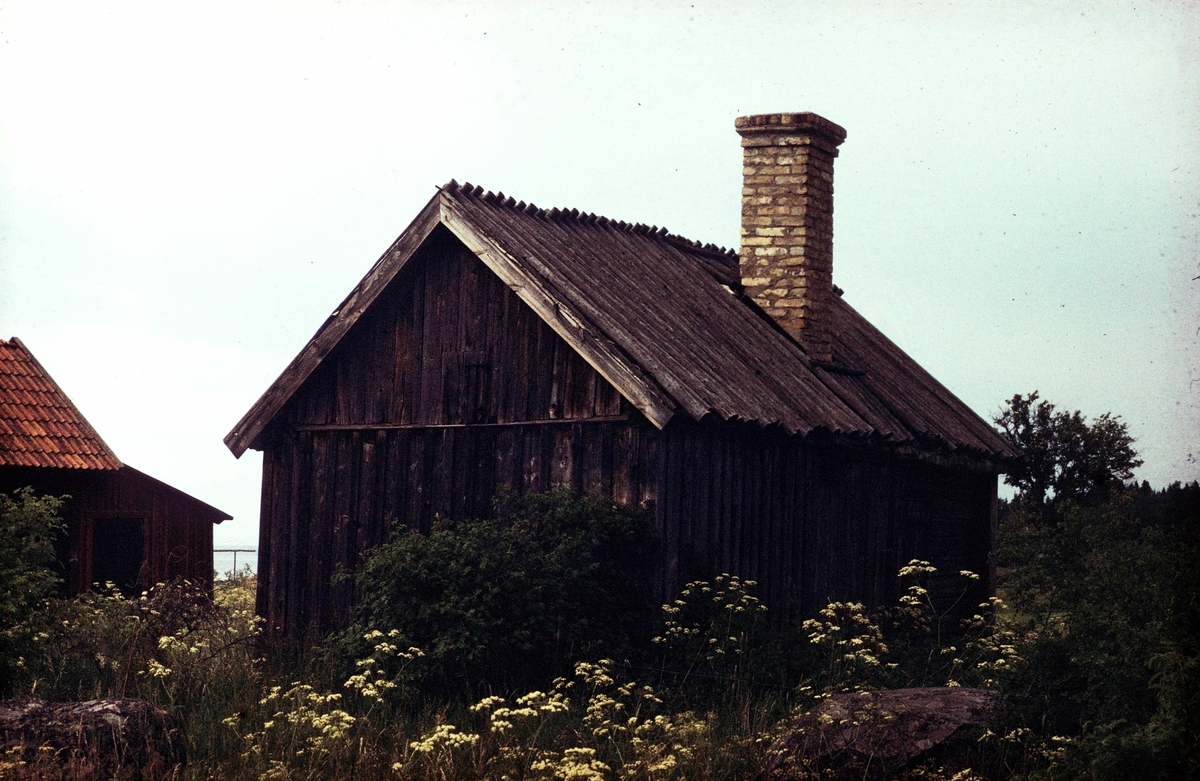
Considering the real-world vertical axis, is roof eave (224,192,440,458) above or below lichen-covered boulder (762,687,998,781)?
above

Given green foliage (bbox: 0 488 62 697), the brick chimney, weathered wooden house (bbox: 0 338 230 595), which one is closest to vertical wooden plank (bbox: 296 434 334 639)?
green foliage (bbox: 0 488 62 697)

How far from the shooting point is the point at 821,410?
1460 centimetres

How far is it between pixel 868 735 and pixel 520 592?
3754 mm

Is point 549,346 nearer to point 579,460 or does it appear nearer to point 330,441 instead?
point 579,460

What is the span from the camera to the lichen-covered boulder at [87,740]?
8336 mm

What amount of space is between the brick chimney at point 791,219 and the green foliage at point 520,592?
563cm

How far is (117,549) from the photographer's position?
83.6 ft

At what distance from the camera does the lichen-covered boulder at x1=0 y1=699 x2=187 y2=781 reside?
8.34 meters

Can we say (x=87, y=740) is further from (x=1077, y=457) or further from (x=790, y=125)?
(x=1077, y=457)

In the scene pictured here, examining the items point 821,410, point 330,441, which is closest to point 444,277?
point 330,441

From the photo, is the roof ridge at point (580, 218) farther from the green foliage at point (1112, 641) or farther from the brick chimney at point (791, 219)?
the green foliage at point (1112, 641)

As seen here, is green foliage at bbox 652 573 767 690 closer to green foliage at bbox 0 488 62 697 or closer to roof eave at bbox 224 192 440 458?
roof eave at bbox 224 192 440 458

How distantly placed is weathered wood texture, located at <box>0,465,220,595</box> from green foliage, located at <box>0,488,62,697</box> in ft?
24.4

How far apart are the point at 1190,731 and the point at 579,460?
6.76 metres
